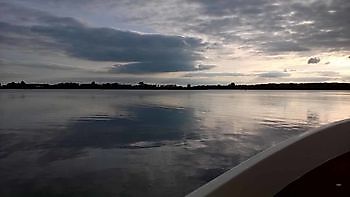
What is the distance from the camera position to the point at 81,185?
16.3 feet

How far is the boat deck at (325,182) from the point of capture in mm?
2064

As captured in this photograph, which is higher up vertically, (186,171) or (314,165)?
(314,165)

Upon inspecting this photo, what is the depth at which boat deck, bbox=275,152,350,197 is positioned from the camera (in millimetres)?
2064

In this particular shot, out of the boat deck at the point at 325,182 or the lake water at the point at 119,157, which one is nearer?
the boat deck at the point at 325,182

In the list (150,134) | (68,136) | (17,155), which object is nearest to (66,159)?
(17,155)

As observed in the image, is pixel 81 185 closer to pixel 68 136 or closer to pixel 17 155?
pixel 17 155

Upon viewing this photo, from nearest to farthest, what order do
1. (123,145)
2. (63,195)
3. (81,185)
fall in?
(63,195) < (81,185) < (123,145)

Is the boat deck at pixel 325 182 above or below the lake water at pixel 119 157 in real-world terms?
above

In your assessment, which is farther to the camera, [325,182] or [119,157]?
[119,157]

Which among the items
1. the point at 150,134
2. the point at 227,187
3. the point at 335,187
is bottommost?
the point at 150,134

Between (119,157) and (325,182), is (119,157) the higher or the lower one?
the lower one

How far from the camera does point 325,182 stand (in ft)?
7.38

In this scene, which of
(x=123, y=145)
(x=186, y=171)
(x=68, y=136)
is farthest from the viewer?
(x=68, y=136)

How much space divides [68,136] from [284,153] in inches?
336
